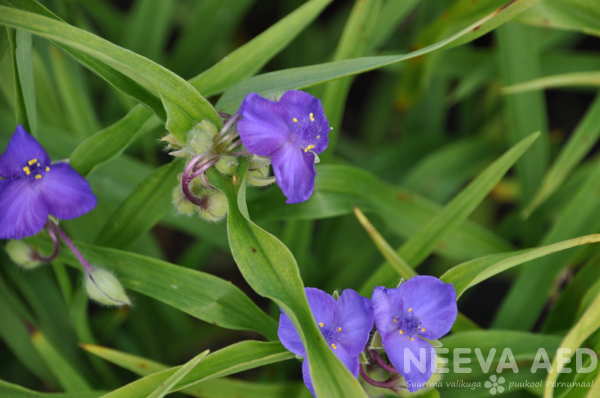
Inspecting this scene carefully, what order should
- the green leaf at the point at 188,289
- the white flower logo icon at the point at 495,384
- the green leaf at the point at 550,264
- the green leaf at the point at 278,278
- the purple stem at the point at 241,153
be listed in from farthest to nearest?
the green leaf at the point at 550,264 < the white flower logo icon at the point at 495,384 < the green leaf at the point at 188,289 < the purple stem at the point at 241,153 < the green leaf at the point at 278,278

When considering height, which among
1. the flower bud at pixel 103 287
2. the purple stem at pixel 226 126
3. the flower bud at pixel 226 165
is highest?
the purple stem at pixel 226 126

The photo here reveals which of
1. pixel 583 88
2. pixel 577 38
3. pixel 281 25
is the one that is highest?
pixel 577 38

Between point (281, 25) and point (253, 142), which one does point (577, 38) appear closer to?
point (281, 25)

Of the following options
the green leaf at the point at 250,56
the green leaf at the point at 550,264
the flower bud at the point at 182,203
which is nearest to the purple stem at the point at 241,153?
the flower bud at the point at 182,203

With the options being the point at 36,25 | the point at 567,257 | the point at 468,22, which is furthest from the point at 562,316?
the point at 36,25

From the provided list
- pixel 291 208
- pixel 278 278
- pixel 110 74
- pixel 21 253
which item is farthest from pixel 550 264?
pixel 21 253

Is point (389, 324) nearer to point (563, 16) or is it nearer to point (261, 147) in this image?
point (261, 147)

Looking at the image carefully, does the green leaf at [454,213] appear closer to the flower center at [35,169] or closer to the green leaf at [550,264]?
the green leaf at [550,264]

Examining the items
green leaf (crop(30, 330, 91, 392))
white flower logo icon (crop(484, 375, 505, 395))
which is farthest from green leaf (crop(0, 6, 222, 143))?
white flower logo icon (crop(484, 375, 505, 395))
